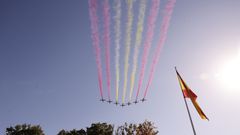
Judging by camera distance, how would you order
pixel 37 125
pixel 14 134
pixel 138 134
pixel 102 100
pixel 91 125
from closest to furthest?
pixel 138 134 < pixel 102 100 < pixel 14 134 < pixel 37 125 < pixel 91 125

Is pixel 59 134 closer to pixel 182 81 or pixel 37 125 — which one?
pixel 37 125

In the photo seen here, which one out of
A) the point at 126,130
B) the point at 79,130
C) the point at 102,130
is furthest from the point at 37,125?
the point at 126,130

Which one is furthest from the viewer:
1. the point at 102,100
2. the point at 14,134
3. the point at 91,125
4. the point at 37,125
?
the point at 91,125

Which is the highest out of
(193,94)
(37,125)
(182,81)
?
(37,125)

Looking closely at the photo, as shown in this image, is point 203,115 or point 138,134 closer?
point 203,115

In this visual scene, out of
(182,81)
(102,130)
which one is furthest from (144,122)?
(102,130)

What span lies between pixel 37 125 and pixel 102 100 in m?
27.2

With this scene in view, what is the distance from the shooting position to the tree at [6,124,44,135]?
2023 inches

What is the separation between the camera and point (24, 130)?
52781 millimetres

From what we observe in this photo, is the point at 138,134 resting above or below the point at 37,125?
below

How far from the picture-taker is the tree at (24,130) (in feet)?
169

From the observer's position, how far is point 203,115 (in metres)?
21.7

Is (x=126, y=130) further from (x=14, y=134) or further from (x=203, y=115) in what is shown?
(x=14, y=134)

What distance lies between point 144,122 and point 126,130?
3.67 meters
